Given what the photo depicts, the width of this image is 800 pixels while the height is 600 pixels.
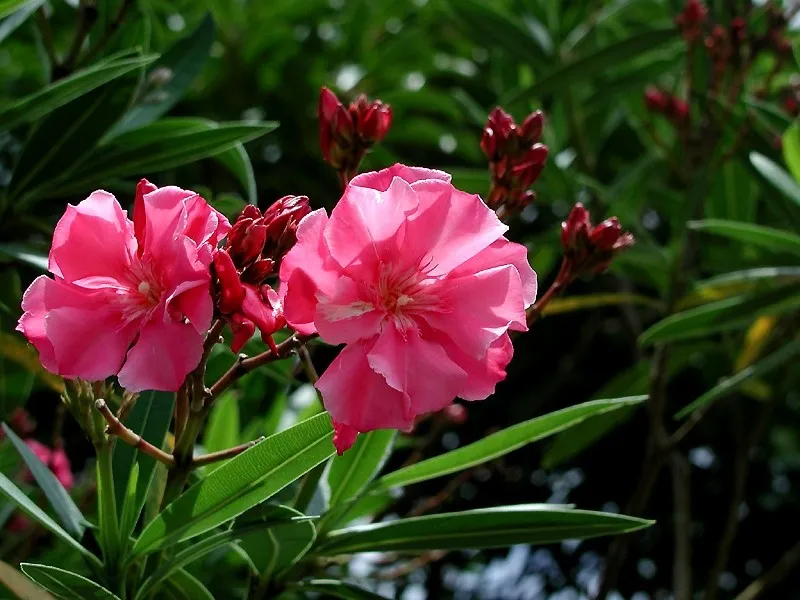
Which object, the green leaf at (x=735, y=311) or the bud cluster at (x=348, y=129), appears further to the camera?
the green leaf at (x=735, y=311)

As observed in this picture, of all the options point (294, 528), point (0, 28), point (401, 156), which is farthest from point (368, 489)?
point (401, 156)

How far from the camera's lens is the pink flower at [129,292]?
2.14 feet

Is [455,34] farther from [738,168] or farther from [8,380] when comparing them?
[8,380]

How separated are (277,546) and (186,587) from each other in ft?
0.29

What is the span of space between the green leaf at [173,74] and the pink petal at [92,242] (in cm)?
65

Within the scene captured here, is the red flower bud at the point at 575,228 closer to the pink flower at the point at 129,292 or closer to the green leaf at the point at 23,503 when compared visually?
the pink flower at the point at 129,292

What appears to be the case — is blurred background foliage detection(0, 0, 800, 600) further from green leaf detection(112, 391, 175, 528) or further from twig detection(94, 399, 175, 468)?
twig detection(94, 399, 175, 468)

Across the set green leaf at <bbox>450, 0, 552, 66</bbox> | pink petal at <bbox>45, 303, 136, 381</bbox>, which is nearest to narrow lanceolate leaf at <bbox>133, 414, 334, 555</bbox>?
pink petal at <bbox>45, 303, 136, 381</bbox>

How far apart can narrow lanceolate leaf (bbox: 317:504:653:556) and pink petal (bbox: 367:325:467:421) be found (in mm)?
253

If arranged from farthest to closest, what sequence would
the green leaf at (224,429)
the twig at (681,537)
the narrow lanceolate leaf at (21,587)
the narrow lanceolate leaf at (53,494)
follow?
1. the twig at (681,537)
2. the green leaf at (224,429)
3. the narrow lanceolate leaf at (53,494)
4. the narrow lanceolate leaf at (21,587)

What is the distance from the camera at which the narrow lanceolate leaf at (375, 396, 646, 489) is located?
35.3 inches

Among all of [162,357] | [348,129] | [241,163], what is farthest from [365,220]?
[241,163]

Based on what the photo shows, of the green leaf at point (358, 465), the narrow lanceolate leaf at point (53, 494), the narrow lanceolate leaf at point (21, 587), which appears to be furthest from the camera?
the green leaf at point (358, 465)

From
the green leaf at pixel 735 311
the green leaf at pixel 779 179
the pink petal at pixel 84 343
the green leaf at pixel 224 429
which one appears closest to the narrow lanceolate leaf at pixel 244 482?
the pink petal at pixel 84 343
